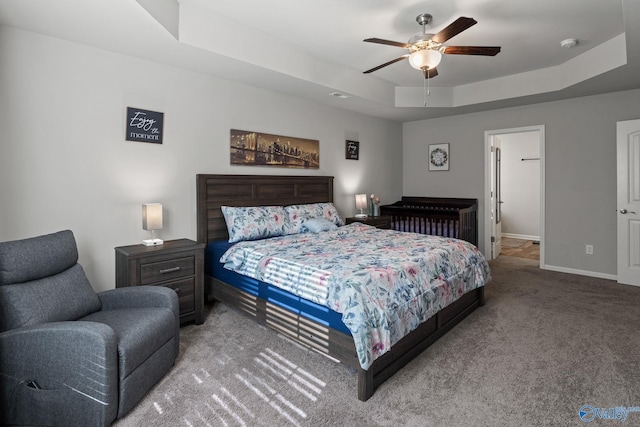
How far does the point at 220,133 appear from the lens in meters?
3.83

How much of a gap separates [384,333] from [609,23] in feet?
11.6

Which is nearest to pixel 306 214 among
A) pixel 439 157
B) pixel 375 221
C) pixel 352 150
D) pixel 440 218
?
pixel 375 221

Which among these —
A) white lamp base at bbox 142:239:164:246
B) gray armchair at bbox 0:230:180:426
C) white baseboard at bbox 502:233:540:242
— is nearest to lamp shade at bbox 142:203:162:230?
white lamp base at bbox 142:239:164:246

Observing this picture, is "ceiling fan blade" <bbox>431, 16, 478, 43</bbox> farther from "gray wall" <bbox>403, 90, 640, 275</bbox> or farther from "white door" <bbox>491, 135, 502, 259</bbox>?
"white door" <bbox>491, 135, 502, 259</bbox>

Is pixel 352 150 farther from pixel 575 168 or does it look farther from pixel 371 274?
pixel 371 274

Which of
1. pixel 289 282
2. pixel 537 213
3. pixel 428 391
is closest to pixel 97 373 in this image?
pixel 289 282

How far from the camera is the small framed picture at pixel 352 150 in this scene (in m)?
5.37

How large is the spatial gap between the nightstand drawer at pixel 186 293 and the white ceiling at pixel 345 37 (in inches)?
80.8

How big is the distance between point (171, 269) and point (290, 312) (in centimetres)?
118

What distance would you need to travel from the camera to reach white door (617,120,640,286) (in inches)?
164

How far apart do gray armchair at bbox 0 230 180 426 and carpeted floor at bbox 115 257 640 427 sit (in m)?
0.22

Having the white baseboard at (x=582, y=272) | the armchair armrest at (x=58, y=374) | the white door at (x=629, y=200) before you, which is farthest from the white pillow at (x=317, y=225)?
the white door at (x=629, y=200)

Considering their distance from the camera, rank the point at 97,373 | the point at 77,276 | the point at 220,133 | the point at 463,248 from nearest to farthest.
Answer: the point at 97,373
the point at 77,276
the point at 463,248
the point at 220,133

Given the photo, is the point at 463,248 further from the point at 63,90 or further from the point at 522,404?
the point at 63,90
